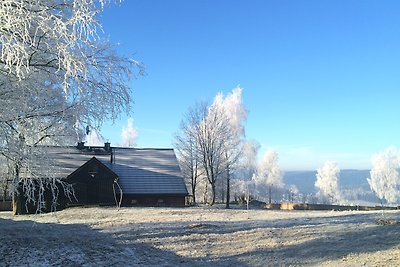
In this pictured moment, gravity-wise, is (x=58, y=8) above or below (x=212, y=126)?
below

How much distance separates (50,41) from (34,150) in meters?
3.13

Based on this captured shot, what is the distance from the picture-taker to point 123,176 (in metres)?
36.8

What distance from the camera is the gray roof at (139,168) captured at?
3600 centimetres

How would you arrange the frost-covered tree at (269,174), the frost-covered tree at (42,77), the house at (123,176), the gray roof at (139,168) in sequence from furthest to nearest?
1. the frost-covered tree at (269,174)
2. the gray roof at (139,168)
3. the house at (123,176)
4. the frost-covered tree at (42,77)

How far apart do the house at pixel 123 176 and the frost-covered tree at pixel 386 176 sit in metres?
48.7

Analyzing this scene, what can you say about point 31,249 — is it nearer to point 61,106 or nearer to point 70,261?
point 70,261

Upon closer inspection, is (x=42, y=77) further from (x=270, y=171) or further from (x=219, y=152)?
(x=270, y=171)

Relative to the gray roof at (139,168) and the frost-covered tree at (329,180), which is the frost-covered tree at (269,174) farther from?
the gray roof at (139,168)

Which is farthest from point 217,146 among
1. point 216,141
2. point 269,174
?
point 269,174

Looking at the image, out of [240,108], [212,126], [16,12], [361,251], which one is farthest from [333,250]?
[240,108]

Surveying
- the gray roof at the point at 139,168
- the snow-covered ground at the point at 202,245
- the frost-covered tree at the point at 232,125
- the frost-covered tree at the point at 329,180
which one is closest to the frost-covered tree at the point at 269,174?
the frost-covered tree at the point at 329,180

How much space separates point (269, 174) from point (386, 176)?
21048 millimetres

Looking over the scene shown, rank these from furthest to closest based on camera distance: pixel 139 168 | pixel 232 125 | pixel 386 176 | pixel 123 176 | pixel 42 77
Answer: pixel 386 176 < pixel 232 125 < pixel 139 168 < pixel 123 176 < pixel 42 77

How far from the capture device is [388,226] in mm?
14328
